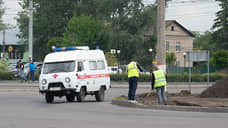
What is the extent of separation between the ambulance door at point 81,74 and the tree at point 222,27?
63191 millimetres

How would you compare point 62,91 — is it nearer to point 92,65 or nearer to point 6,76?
point 92,65

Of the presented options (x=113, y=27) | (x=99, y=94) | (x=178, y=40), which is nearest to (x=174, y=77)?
(x=99, y=94)

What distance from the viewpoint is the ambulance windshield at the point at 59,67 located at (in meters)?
21.6

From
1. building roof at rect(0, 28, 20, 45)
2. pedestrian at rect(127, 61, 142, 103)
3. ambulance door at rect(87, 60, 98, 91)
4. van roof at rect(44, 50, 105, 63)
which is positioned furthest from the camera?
building roof at rect(0, 28, 20, 45)

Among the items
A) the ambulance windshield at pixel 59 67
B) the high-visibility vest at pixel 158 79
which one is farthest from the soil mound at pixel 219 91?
the ambulance windshield at pixel 59 67

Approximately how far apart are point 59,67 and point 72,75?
93 centimetres

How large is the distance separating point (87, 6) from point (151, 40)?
1070 cm

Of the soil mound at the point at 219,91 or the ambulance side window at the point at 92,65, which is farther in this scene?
the ambulance side window at the point at 92,65

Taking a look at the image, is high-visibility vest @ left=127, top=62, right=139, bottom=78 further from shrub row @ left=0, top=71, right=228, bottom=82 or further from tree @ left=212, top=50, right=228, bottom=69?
tree @ left=212, top=50, right=228, bottom=69

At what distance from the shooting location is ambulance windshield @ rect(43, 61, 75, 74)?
70.9 feet

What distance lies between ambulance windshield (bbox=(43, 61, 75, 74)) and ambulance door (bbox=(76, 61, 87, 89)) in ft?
0.89

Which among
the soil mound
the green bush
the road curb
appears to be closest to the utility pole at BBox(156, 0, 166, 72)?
the soil mound

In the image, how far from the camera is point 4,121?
Answer: 13484mm

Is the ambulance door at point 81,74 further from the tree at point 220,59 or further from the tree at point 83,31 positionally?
the tree at point 83,31
